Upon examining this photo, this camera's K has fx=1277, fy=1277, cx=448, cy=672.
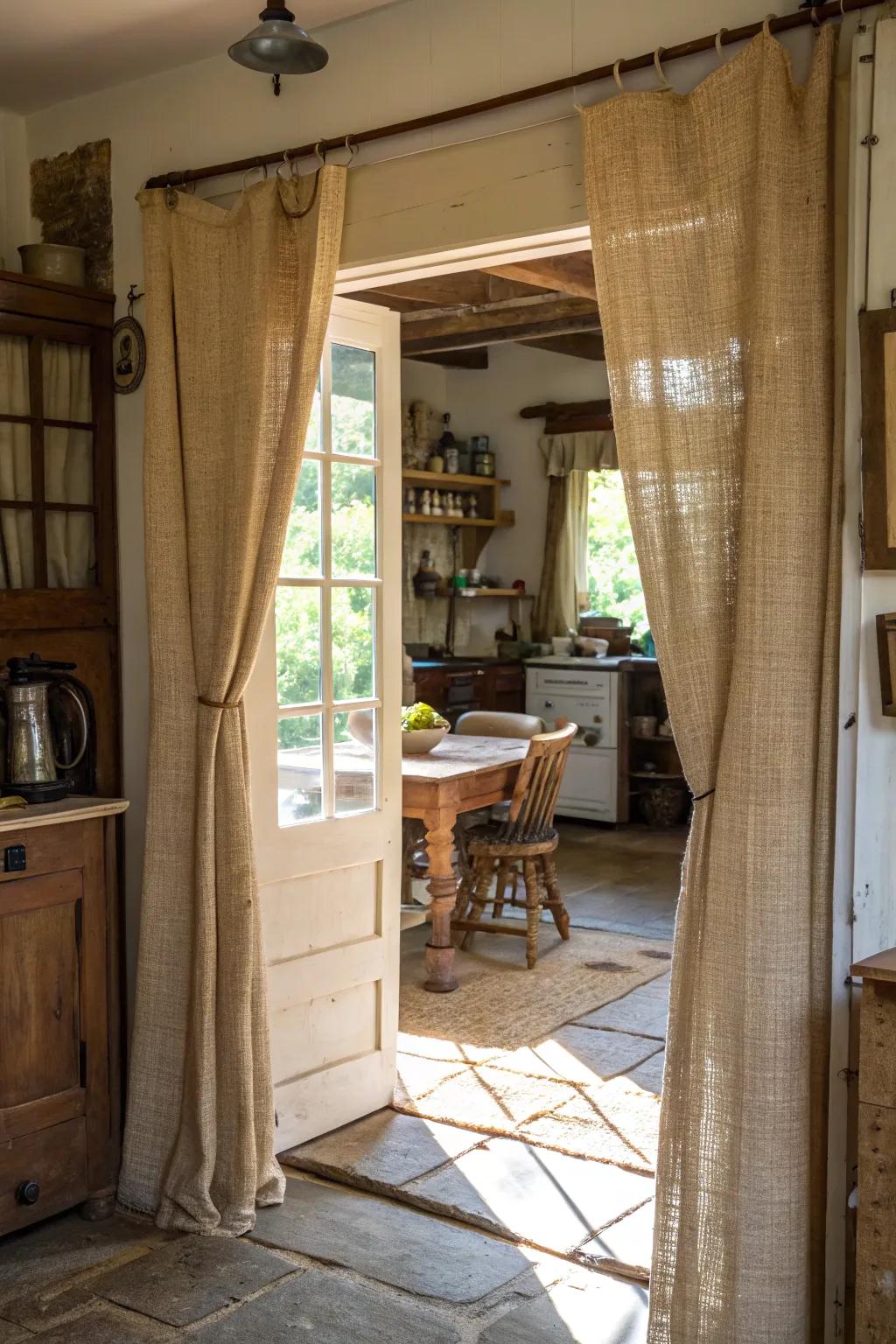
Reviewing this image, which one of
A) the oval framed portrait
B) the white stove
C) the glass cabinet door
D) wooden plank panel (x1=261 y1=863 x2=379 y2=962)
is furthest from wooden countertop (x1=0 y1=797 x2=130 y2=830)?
the white stove

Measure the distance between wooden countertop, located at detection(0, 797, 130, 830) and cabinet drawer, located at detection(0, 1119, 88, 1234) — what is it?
0.75 metres

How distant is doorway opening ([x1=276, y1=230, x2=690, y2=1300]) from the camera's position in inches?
133

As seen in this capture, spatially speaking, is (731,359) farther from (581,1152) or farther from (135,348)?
(581,1152)

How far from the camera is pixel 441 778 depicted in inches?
187

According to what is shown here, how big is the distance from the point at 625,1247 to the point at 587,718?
17.1 feet

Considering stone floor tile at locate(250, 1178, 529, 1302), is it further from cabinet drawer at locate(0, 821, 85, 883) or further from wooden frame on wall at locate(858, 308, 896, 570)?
wooden frame on wall at locate(858, 308, 896, 570)

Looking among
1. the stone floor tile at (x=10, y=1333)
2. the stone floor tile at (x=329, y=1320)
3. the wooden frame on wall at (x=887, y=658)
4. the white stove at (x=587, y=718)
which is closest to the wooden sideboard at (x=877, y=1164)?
the wooden frame on wall at (x=887, y=658)

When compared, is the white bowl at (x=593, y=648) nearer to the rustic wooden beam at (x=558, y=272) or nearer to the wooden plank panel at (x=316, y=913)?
the rustic wooden beam at (x=558, y=272)

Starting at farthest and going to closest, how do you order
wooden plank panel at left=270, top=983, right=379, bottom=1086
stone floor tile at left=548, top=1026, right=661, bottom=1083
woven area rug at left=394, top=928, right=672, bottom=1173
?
stone floor tile at left=548, top=1026, right=661, bottom=1083
woven area rug at left=394, top=928, right=672, bottom=1173
wooden plank panel at left=270, top=983, right=379, bottom=1086

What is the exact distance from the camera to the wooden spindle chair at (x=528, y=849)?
17.1ft

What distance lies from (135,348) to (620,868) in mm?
4464

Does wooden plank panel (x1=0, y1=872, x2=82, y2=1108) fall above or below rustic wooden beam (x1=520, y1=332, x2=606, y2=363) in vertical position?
below

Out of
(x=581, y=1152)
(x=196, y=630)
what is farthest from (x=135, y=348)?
(x=581, y=1152)

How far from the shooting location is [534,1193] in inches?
130
